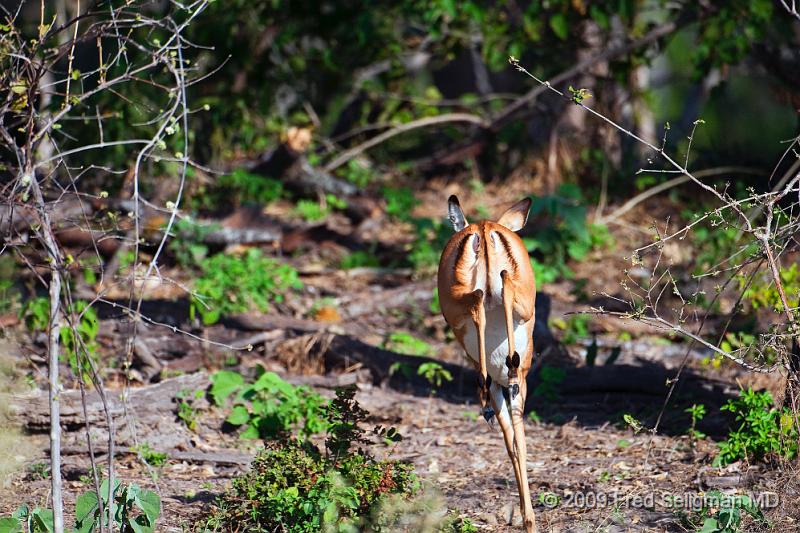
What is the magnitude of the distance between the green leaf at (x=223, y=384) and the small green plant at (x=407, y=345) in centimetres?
181

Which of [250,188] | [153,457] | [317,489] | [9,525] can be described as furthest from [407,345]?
[9,525]

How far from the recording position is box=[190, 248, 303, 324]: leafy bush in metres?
8.90

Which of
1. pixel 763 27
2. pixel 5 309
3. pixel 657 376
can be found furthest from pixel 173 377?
pixel 763 27

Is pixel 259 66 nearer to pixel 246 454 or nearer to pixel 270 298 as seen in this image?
pixel 270 298

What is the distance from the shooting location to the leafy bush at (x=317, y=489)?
4.86m

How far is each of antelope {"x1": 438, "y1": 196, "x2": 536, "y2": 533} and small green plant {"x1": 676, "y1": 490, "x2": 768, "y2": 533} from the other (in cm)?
88

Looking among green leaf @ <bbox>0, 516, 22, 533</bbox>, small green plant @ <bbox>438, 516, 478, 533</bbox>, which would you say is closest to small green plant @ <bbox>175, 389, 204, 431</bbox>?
green leaf @ <bbox>0, 516, 22, 533</bbox>

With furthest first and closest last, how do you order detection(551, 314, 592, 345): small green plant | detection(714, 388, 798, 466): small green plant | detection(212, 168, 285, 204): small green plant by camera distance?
detection(212, 168, 285, 204): small green plant → detection(551, 314, 592, 345): small green plant → detection(714, 388, 798, 466): small green plant

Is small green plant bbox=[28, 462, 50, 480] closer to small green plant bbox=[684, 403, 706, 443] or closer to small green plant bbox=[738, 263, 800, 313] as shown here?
small green plant bbox=[684, 403, 706, 443]

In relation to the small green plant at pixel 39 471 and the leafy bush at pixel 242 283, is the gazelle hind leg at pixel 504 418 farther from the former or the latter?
the leafy bush at pixel 242 283

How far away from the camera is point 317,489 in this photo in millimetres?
4984

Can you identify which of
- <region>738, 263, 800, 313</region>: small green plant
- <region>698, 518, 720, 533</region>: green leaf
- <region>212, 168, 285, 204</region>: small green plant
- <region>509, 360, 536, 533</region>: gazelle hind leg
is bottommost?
<region>698, 518, 720, 533</region>: green leaf

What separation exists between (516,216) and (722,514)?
75.8 inches

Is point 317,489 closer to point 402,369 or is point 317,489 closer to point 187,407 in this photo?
point 187,407
